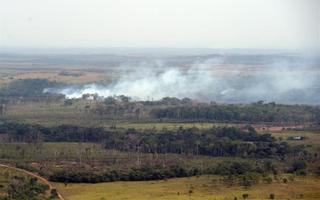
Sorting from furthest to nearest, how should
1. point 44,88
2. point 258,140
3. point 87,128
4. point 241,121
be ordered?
point 44,88, point 241,121, point 87,128, point 258,140

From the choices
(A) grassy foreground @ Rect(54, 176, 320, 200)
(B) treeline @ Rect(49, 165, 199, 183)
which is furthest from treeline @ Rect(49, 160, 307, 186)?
(A) grassy foreground @ Rect(54, 176, 320, 200)

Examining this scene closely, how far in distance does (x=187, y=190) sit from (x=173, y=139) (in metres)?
21.6

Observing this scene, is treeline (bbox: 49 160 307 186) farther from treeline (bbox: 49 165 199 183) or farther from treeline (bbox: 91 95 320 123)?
treeline (bbox: 91 95 320 123)

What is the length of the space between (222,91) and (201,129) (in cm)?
5627

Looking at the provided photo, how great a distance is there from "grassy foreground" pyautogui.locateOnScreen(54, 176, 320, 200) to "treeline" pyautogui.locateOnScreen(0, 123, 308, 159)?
1214 cm

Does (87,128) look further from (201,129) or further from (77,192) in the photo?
(77,192)

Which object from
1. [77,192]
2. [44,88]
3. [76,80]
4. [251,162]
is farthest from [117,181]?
[76,80]

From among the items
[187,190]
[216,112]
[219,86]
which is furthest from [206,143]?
[219,86]

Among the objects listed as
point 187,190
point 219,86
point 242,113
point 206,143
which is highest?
point 242,113

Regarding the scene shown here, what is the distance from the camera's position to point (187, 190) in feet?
169

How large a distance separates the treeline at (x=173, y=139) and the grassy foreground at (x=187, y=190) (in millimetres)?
12141

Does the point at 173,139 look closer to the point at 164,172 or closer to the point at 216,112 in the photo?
the point at 164,172

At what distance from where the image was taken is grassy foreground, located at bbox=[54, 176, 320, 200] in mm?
49062

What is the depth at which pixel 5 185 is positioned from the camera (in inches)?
2026
